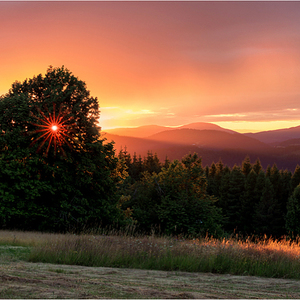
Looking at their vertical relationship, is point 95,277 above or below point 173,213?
above

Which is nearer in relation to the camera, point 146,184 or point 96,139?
Result: point 96,139

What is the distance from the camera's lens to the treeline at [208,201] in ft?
102

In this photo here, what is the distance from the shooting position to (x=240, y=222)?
2315 inches

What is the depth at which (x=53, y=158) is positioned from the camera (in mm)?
22500

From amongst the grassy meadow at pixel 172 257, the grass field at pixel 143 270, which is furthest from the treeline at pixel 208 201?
the grass field at pixel 143 270

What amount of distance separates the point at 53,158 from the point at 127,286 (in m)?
18.5

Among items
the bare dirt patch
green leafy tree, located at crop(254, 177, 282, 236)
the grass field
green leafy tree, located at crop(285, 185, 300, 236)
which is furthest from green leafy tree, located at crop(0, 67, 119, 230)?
green leafy tree, located at crop(254, 177, 282, 236)

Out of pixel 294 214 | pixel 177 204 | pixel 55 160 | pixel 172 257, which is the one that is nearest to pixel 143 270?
pixel 172 257

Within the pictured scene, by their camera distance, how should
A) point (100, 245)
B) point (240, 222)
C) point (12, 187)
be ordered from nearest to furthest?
point (100, 245) < point (12, 187) < point (240, 222)

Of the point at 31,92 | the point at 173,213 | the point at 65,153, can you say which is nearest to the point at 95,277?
the point at 65,153

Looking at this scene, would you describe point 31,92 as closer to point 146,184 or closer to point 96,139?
point 96,139

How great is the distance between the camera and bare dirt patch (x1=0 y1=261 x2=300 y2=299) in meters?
4.86

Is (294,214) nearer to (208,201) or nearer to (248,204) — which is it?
(248,204)

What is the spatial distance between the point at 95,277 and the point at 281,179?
6331cm
